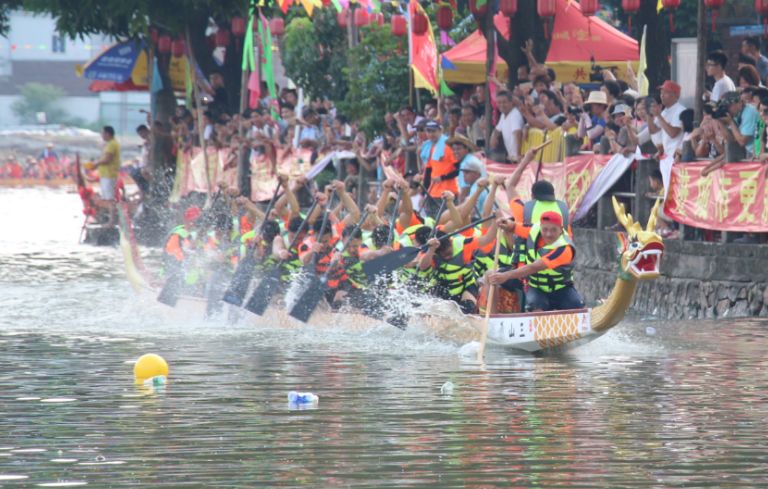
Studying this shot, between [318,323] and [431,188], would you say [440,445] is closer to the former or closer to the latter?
[318,323]

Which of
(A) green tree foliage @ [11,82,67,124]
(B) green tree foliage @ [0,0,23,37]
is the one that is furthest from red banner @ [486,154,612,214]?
(A) green tree foliage @ [11,82,67,124]

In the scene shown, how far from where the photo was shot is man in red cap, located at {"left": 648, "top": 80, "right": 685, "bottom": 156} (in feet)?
63.6

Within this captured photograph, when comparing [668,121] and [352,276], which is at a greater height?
[668,121]

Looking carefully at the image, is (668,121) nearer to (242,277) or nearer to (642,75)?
(642,75)

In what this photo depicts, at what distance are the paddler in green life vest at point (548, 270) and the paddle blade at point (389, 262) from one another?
1.65m

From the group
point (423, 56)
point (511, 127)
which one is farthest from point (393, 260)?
point (423, 56)

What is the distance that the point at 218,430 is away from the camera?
37.4 feet

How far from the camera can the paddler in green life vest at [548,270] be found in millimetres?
15586

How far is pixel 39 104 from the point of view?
94500 millimetres

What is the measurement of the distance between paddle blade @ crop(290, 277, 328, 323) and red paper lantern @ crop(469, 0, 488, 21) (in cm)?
723

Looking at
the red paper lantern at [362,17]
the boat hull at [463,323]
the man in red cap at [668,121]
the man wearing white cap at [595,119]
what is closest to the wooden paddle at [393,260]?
the boat hull at [463,323]

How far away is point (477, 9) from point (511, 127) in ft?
11.9

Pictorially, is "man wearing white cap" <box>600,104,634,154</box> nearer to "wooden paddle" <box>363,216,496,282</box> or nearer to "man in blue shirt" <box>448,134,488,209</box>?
"man in blue shirt" <box>448,134,488,209</box>

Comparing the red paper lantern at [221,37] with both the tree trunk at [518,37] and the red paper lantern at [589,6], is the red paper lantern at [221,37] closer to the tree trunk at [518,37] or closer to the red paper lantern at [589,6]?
the tree trunk at [518,37]
